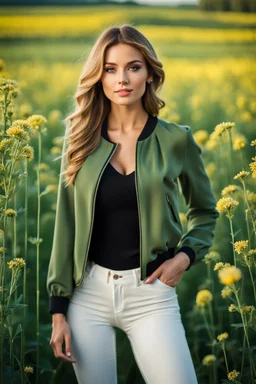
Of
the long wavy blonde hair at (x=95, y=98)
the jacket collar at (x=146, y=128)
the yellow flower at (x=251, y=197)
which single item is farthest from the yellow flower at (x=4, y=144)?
the yellow flower at (x=251, y=197)

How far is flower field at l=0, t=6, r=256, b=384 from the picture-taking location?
9.65 feet

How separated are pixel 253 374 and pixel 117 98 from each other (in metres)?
1.37

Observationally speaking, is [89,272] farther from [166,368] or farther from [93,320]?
[166,368]

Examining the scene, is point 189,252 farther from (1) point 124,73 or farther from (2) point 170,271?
(1) point 124,73

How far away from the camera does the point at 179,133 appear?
2455 millimetres

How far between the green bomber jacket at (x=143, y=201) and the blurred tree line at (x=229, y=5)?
288 centimetres

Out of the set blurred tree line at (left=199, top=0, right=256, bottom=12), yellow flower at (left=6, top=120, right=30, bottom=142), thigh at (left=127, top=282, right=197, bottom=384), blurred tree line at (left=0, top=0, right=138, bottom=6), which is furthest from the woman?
blurred tree line at (left=0, top=0, right=138, bottom=6)

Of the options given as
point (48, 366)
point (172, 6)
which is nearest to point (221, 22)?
point (172, 6)

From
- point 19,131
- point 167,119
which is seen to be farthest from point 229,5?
point 19,131

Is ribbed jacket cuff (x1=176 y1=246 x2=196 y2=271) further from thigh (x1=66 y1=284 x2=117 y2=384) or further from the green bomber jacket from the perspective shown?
thigh (x1=66 y1=284 x2=117 y2=384)

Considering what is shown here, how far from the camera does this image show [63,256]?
2449 millimetres

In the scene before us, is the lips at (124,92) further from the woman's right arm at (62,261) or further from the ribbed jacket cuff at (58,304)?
the ribbed jacket cuff at (58,304)

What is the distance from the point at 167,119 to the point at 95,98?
1251mm

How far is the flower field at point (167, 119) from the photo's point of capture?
116 inches
